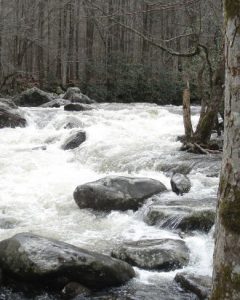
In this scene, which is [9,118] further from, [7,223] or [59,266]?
[59,266]

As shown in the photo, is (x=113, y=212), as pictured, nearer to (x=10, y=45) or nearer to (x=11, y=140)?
(x=11, y=140)

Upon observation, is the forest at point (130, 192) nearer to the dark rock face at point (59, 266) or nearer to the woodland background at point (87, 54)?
the dark rock face at point (59, 266)

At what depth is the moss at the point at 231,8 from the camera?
89.8 inches

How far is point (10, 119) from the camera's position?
1505 cm

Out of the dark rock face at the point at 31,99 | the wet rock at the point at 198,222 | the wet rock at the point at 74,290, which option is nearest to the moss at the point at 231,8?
the wet rock at the point at 74,290

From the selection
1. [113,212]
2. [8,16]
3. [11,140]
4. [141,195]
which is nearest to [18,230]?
[113,212]

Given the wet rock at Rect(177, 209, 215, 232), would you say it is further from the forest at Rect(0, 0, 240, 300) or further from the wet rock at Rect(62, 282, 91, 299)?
the wet rock at Rect(62, 282, 91, 299)

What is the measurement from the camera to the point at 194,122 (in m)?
15.3

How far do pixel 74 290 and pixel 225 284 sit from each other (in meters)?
2.69

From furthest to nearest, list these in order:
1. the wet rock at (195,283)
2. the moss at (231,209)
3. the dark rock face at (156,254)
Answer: the dark rock face at (156,254)
the wet rock at (195,283)
the moss at (231,209)

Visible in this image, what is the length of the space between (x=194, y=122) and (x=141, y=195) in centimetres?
795

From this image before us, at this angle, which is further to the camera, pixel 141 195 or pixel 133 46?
pixel 133 46

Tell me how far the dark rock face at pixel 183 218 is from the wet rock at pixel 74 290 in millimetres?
1996

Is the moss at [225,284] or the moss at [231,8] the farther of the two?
the moss at [225,284]
